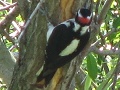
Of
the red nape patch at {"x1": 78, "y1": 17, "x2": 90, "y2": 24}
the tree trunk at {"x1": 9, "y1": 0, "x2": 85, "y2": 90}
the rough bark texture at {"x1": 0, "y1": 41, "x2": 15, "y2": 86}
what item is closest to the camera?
the tree trunk at {"x1": 9, "y1": 0, "x2": 85, "y2": 90}

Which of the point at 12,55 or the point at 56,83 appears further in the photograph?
the point at 12,55

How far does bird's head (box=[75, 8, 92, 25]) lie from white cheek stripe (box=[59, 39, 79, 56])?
11cm

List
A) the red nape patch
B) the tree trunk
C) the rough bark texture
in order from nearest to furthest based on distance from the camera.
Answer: the tree trunk
the red nape patch
the rough bark texture

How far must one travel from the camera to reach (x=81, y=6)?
2.15 metres

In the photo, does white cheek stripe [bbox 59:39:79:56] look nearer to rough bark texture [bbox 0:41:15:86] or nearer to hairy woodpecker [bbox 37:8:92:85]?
hairy woodpecker [bbox 37:8:92:85]

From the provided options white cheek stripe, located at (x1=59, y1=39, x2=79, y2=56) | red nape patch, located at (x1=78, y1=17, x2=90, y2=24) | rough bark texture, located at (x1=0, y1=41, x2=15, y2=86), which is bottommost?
rough bark texture, located at (x1=0, y1=41, x2=15, y2=86)

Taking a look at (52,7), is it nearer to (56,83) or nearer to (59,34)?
(59,34)

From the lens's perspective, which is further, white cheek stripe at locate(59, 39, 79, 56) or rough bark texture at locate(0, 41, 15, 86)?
rough bark texture at locate(0, 41, 15, 86)

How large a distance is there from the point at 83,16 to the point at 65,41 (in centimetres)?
17

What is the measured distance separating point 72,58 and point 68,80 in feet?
0.44

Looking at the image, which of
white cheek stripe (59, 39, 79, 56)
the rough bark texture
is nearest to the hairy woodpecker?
white cheek stripe (59, 39, 79, 56)

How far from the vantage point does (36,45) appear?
7.08 ft

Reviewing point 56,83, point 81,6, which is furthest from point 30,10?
point 56,83

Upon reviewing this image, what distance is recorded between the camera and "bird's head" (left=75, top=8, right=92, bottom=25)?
84.6 inches
